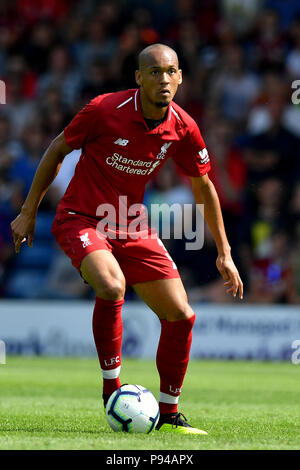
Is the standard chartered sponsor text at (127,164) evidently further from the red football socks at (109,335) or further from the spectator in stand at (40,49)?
the spectator in stand at (40,49)

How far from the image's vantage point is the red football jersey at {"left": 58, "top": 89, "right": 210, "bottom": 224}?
618 cm

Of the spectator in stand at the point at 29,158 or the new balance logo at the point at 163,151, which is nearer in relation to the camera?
the new balance logo at the point at 163,151

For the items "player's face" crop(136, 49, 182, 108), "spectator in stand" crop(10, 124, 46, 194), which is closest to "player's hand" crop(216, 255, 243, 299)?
"player's face" crop(136, 49, 182, 108)

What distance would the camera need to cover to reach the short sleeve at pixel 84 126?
20.1 ft

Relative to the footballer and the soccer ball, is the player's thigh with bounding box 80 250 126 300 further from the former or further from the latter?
the soccer ball

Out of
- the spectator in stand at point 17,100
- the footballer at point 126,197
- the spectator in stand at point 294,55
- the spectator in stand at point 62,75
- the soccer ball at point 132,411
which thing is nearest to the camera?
the soccer ball at point 132,411

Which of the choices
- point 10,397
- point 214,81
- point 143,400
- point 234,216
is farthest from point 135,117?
point 214,81

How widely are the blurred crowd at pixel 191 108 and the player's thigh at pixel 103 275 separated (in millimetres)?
7065

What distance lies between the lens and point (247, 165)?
45.2ft

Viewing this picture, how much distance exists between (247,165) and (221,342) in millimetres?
2691

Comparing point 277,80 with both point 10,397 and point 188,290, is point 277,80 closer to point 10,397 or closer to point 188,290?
point 188,290

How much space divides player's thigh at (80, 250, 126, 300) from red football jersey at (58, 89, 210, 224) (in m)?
0.43

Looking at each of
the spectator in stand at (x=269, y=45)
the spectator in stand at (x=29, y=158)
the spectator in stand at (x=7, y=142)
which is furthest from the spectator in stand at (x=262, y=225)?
the spectator in stand at (x=7, y=142)

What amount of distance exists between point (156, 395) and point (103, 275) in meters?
2.92
